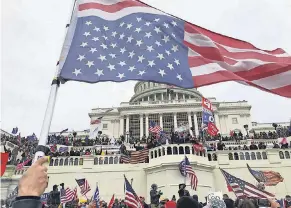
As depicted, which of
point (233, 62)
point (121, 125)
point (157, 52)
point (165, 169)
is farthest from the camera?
point (121, 125)

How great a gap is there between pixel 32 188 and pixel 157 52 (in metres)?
5.96

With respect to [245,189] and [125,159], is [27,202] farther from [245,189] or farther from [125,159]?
[125,159]

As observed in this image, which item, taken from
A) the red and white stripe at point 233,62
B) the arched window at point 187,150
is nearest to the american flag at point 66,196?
the red and white stripe at point 233,62

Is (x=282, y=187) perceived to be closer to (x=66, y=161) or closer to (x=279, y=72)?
(x=66, y=161)

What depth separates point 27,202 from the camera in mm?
1931

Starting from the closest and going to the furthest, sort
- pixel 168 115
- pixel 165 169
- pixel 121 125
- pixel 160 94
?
pixel 165 169, pixel 121 125, pixel 168 115, pixel 160 94

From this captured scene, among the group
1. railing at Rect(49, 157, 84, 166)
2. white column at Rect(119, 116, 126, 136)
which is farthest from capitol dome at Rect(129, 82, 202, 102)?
railing at Rect(49, 157, 84, 166)

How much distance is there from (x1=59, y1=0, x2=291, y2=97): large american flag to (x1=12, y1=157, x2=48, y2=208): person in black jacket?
14.8 feet

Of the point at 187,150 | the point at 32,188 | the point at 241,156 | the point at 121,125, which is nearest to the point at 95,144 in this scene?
the point at 187,150

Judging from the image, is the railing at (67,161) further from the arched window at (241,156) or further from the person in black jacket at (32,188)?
the person in black jacket at (32,188)

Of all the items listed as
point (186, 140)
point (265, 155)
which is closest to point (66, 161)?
point (186, 140)

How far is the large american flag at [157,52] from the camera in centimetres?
705

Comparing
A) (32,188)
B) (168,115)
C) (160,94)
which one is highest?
(160,94)

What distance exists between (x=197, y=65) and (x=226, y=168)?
2586 centimetres
